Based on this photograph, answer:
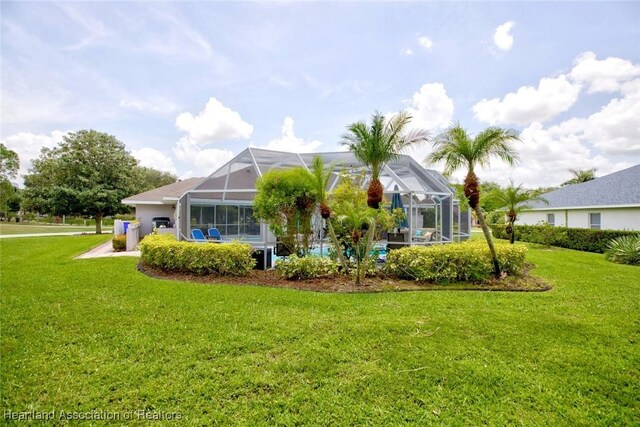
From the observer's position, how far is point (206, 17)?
966 centimetres

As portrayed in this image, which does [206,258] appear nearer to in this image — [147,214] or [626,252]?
[147,214]

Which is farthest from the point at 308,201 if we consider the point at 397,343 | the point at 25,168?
the point at 25,168

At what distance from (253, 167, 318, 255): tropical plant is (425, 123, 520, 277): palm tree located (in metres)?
4.18

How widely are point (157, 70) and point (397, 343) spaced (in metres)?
12.1

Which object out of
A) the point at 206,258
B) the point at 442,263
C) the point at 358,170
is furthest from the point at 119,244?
the point at 442,263

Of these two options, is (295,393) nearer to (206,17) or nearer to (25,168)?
(206,17)

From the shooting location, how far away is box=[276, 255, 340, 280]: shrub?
8.45 metres

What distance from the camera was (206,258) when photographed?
8773 mm

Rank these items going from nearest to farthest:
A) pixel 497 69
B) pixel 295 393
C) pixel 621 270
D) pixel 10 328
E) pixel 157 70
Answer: pixel 295 393, pixel 10 328, pixel 621 270, pixel 157 70, pixel 497 69

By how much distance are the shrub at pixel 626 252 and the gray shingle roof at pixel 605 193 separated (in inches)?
204

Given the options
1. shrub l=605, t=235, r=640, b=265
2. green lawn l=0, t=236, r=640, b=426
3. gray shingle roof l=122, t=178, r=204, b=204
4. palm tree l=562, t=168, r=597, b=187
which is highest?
palm tree l=562, t=168, r=597, b=187

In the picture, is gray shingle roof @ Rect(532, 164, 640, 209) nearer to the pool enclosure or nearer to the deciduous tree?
the pool enclosure

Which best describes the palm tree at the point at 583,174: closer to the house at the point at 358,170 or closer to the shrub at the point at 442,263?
the house at the point at 358,170

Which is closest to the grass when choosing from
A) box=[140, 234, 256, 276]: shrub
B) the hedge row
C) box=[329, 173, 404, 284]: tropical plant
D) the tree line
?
the tree line
